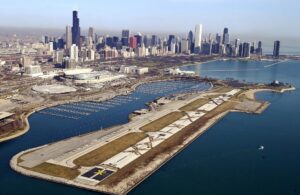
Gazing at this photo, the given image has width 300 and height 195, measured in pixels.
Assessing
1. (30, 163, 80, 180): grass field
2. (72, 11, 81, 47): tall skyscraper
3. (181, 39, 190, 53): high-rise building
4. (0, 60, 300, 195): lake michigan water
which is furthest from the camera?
(181, 39, 190, 53): high-rise building

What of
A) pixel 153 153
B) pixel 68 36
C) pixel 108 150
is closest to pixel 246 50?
pixel 68 36

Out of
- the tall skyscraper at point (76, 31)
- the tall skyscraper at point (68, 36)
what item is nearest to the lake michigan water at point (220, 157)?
the tall skyscraper at point (68, 36)

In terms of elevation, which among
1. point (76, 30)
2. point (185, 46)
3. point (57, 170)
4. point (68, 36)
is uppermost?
point (76, 30)

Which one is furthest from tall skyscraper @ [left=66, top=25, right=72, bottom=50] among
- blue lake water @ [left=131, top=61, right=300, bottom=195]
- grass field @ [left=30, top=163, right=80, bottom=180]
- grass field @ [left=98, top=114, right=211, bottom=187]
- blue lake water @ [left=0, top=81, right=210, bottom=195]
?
grass field @ [left=30, top=163, right=80, bottom=180]

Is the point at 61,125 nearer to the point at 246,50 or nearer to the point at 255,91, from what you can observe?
the point at 255,91

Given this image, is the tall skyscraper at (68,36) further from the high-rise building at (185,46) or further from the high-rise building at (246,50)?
the high-rise building at (246,50)

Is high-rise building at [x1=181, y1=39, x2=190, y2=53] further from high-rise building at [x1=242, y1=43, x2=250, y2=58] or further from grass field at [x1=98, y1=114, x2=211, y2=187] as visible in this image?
grass field at [x1=98, y1=114, x2=211, y2=187]
